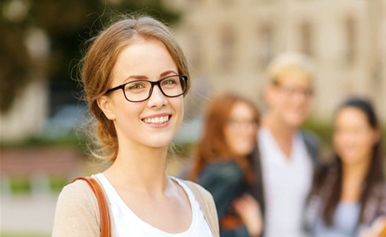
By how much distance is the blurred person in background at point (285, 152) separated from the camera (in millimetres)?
6816

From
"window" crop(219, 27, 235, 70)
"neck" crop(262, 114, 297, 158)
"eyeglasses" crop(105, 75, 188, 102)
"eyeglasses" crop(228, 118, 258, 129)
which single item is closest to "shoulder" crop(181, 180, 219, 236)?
"eyeglasses" crop(105, 75, 188, 102)

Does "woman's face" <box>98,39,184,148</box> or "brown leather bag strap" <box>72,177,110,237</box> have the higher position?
"woman's face" <box>98,39,184,148</box>

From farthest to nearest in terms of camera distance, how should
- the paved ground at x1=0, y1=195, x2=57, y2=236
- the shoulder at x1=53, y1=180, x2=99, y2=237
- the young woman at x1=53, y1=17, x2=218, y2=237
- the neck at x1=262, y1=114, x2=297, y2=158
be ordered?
1. the paved ground at x1=0, y1=195, x2=57, y2=236
2. the neck at x1=262, y1=114, x2=297, y2=158
3. the young woman at x1=53, y1=17, x2=218, y2=237
4. the shoulder at x1=53, y1=180, x2=99, y2=237

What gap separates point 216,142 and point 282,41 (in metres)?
46.4

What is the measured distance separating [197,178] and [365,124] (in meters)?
1.20

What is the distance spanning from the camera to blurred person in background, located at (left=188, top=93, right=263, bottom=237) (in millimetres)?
6254

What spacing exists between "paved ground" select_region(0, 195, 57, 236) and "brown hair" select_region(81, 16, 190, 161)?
37.2ft

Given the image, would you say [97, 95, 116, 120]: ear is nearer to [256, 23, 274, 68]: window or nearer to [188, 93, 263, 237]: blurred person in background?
[188, 93, 263, 237]: blurred person in background

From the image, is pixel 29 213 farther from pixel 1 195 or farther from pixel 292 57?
pixel 292 57

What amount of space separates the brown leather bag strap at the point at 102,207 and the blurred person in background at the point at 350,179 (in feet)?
12.5

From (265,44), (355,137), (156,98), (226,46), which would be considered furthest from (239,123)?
(226,46)

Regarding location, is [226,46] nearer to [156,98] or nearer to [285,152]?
[285,152]

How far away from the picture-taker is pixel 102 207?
2744 mm

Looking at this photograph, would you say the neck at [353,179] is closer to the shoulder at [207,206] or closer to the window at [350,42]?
the shoulder at [207,206]
